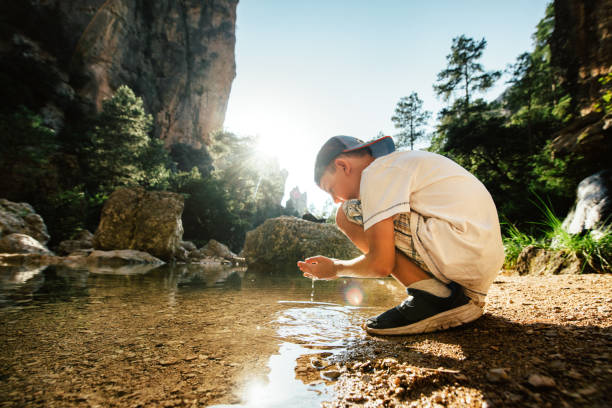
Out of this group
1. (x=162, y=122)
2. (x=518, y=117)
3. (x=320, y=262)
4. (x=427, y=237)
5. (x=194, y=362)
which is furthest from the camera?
(x=162, y=122)

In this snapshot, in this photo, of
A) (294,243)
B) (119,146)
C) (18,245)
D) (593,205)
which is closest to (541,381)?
(593,205)

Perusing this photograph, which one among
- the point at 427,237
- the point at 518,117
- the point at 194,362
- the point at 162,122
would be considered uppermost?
the point at 162,122

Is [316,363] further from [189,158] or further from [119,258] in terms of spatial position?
[189,158]

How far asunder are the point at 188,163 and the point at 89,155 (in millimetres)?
13362

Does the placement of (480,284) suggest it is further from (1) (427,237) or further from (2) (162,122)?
(2) (162,122)

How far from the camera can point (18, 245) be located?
6012mm

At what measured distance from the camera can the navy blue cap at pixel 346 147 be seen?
144 centimetres

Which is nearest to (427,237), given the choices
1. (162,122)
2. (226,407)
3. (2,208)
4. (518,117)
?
(226,407)

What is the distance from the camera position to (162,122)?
1120 inches

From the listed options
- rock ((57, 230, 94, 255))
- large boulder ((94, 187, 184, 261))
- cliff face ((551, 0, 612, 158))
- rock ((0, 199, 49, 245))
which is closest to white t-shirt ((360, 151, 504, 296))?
cliff face ((551, 0, 612, 158))

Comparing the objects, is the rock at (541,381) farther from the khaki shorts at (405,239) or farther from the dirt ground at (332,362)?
the khaki shorts at (405,239)

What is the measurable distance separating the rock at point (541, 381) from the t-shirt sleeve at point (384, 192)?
1.98ft

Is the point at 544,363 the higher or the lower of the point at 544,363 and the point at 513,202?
the lower

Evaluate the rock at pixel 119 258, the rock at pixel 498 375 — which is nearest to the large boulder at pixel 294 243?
the rock at pixel 119 258
